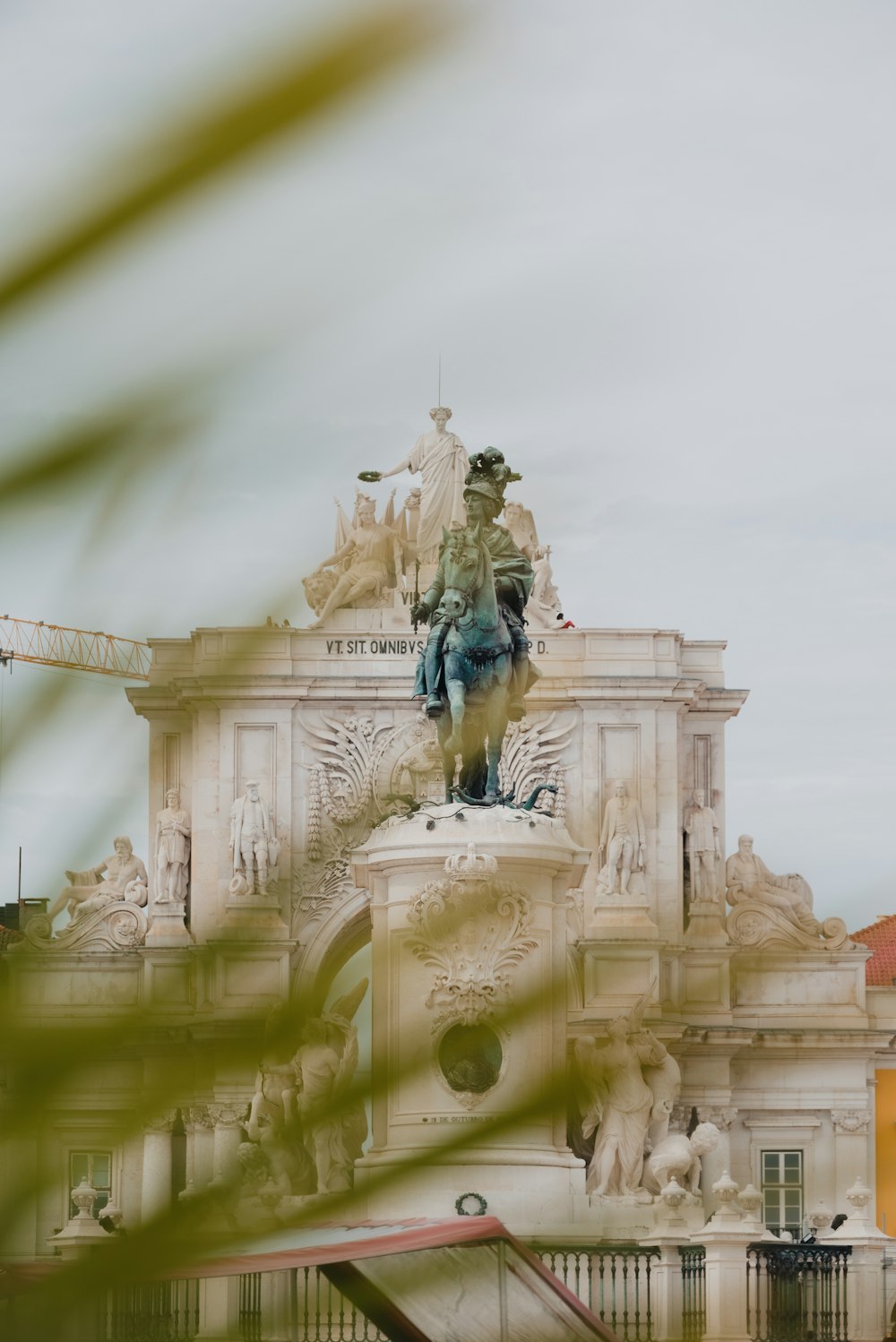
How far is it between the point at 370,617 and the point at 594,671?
4047 mm

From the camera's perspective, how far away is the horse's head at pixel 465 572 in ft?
74.5

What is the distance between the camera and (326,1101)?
7.07 feet

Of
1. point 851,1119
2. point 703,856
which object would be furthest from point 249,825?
point 851,1119

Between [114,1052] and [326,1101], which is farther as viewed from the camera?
[326,1101]

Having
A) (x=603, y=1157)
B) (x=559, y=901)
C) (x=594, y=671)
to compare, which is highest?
(x=594, y=671)

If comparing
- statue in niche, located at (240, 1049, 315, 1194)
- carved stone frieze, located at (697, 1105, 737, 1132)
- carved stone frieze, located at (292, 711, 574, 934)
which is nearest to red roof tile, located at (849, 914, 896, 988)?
carved stone frieze, located at (697, 1105, 737, 1132)

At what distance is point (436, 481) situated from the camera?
175 ft

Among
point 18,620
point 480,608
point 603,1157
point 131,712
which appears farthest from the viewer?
point 603,1157

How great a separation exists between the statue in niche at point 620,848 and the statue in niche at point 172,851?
7.30 meters

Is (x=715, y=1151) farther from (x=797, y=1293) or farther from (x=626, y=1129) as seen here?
(x=797, y=1293)

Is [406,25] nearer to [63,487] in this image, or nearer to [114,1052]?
[63,487]

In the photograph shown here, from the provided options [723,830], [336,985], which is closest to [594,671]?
[723,830]

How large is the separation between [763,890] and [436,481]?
31.0 ft

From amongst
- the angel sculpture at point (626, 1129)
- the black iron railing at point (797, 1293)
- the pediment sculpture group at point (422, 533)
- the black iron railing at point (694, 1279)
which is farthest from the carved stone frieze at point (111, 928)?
the black iron railing at point (694, 1279)
